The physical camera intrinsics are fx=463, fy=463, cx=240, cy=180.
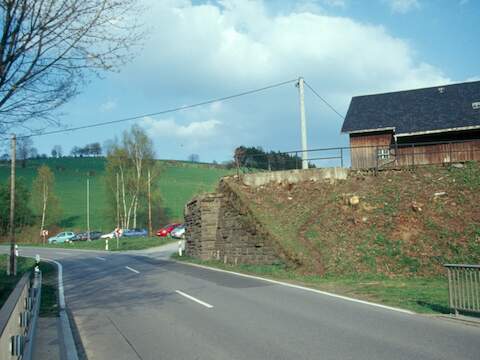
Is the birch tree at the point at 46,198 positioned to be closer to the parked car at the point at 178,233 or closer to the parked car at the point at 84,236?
the parked car at the point at 84,236

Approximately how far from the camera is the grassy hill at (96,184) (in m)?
69.6

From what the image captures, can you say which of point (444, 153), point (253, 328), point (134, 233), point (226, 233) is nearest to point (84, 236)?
point (134, 233)

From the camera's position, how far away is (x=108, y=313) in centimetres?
1021

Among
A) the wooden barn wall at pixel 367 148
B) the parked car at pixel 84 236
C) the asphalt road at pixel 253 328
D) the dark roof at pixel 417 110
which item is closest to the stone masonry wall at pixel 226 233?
the asphalt road at pixel 253 328

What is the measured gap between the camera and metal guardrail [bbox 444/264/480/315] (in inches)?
331

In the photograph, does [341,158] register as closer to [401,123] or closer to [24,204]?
[401,123]

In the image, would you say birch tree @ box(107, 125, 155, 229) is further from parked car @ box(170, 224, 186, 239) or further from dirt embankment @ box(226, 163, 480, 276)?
dirt embankment @ box(226, 163, 480, 276)

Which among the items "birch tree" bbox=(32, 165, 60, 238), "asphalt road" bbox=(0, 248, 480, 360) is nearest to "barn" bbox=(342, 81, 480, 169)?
"asphalt road" bbox=(0, 248, 480, 360)

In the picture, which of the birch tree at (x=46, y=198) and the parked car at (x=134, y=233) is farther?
the birch tree at (x=46, y=198)

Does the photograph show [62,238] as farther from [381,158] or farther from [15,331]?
[15,331]

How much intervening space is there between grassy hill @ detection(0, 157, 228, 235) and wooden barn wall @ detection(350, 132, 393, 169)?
3335cm

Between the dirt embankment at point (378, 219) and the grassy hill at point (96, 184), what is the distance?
4197 cm

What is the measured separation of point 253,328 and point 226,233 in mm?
13801

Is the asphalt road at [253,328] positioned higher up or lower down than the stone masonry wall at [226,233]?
lower down
